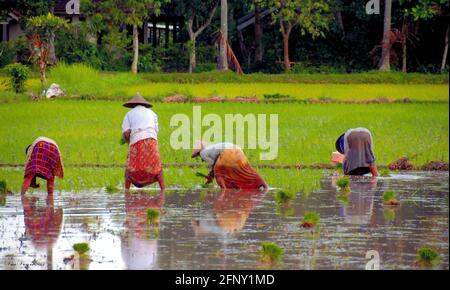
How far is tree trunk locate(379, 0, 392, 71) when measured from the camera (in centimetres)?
3422

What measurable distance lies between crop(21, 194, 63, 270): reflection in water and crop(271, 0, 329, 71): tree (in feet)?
71.0

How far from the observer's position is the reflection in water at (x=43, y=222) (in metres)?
10.6

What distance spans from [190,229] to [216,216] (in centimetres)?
95

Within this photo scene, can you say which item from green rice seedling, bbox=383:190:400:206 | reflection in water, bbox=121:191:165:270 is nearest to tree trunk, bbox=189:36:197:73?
reflection in water, bbox=121:191:165:270

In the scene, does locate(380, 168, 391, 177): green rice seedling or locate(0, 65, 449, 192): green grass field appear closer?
locate(380, 168, 391, 177): green rice seedling

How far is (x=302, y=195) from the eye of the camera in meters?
14.1

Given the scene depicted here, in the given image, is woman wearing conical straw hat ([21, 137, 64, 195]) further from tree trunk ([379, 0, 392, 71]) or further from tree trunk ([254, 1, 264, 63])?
tree trunk ([254, 1, 264, 63])

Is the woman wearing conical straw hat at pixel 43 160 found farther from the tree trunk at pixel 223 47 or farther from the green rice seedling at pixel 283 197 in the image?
the tree trunk at pixel 223 47

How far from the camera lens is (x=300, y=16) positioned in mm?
34656

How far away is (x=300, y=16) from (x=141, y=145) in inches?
833

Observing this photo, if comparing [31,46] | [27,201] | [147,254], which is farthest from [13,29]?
[147,254]

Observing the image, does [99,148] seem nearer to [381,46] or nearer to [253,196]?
[253,196]

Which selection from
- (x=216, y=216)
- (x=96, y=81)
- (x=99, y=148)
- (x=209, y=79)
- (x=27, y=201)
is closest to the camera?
(x=216, y=216)

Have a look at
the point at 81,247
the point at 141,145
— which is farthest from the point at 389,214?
the point at 81,247
